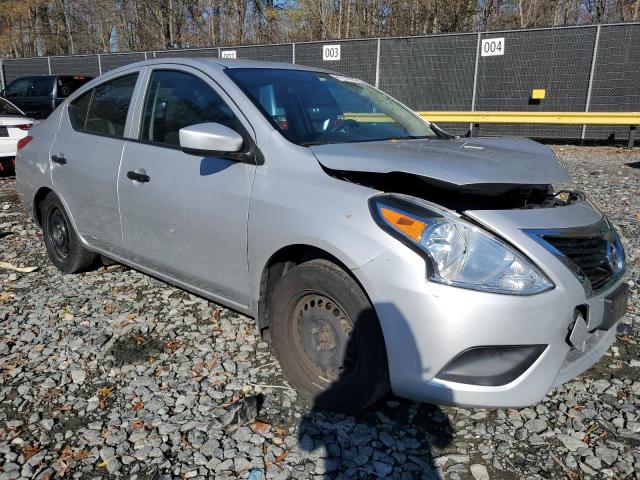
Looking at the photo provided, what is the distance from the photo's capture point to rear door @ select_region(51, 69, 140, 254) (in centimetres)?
370

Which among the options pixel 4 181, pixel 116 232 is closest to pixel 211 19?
pixel 4 181

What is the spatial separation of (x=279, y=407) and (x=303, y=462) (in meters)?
0.43

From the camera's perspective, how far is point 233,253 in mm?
2891

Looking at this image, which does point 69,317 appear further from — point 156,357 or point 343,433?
point 343,433

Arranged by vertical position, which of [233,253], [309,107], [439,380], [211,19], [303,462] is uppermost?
[211,19]

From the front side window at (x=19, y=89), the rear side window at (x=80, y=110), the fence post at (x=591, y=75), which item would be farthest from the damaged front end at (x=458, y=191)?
the front side window at (x=19, y=89)

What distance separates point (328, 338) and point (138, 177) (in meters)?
1.74

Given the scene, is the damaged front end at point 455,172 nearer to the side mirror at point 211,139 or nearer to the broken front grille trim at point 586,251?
the broken front grille trim at point 586,251

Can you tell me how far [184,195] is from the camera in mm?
3104

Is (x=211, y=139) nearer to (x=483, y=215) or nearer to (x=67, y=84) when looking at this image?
(x=483, y=215)

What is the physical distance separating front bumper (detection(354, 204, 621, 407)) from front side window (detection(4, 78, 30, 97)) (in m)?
15.5

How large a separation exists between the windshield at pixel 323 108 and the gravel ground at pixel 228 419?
1.41 meters

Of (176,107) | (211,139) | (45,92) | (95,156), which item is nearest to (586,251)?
(211,139)

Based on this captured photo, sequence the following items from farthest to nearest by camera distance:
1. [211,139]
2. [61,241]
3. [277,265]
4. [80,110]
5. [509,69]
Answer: [509,69]
[61,241]
[80,110]
[277,265]
[211,139]
